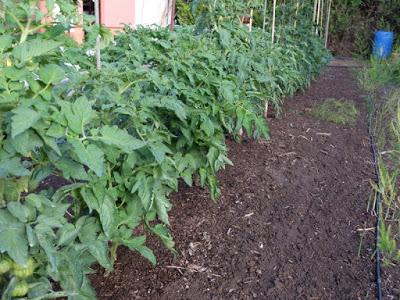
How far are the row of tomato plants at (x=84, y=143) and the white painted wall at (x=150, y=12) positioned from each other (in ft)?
17.6

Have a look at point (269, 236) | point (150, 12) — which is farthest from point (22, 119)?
point (150, 12)

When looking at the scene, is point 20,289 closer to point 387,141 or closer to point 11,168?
point 11,168

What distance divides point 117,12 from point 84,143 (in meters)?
6.75

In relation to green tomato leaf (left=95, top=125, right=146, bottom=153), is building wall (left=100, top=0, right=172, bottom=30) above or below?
above

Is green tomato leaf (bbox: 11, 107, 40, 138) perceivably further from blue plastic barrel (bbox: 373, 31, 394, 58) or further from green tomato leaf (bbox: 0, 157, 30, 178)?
blue plastic barrel (bbox: 373, 31, 394, 58)

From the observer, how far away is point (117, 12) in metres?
7.82

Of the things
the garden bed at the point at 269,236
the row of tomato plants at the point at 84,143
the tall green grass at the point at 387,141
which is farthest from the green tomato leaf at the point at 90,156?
the tall green grass at the point at 387,141

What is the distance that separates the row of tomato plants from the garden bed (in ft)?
0.75

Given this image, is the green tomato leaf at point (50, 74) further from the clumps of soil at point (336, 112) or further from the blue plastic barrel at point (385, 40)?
the blue plastic barrel at point (385, 40)

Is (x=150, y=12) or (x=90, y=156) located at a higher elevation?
(x=150, y=12)

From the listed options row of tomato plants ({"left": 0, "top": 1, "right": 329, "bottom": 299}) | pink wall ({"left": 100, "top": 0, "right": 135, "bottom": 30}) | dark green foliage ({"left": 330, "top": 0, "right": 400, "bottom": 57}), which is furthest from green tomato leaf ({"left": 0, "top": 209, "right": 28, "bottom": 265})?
dark green foliage ({"left": 330, "top": 0, "right": 400, "bottom": 57})

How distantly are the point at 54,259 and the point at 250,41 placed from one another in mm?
2926

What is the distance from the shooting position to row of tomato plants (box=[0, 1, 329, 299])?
1.42 meters

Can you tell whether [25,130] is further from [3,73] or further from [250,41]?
[250,41]
